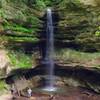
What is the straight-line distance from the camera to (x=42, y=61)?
2355cm

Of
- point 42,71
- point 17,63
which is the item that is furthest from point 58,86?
point 17,63

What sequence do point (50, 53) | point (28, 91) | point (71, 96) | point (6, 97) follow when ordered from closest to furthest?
point (6, 97)
point (71, 96)
point (28, 91)
point (50, 53)

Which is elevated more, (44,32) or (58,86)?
(44,32)

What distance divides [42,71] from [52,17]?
3.27m

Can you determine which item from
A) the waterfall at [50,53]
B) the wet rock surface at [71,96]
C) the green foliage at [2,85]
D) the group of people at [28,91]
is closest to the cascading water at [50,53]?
the waterfall at [50,53]

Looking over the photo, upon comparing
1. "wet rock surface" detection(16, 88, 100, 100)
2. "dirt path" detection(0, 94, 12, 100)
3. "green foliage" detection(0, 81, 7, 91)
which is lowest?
"wet rock surface" detection(16, 88, 100, 100)

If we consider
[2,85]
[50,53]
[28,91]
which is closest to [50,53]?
[50,53]

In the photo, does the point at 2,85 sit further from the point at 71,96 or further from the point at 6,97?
the point at 71,96

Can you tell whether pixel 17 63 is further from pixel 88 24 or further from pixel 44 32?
pixel 88 24

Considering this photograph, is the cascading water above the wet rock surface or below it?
above

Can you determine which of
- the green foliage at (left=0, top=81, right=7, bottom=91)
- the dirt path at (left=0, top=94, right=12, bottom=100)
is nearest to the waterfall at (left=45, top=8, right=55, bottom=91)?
the green foliage at (left=0, top=81, right=7, bottom=91)

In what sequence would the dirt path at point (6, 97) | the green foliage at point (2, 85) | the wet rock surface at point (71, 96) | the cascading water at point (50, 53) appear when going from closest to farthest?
1. the dirt path at point (6, 97)
2. the wet rock surface at point (71, 96)
3. the green foliage at point (2, 85)
4. the cascading water at point (50, 53)

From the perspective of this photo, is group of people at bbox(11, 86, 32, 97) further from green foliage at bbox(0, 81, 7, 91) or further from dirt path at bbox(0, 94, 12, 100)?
dirt path at bbox(0, 94, 12, 100)

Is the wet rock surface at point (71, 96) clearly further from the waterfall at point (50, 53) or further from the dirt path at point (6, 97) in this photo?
the waterfall at point (50, 53)
